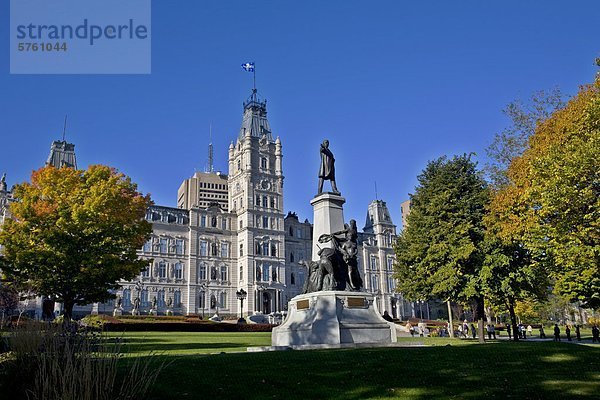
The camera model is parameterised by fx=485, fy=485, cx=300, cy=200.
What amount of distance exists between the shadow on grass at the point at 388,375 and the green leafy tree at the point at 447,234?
18444mm

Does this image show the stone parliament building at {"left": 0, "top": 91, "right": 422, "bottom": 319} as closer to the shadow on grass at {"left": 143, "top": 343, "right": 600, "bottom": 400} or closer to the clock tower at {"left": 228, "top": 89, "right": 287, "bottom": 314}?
the clock tower at {"left": 228, "top": 89, "right": 287, "bottom": 314}

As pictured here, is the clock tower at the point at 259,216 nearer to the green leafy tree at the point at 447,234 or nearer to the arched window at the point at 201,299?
the arched window at the point at 201,299

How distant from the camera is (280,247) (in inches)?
3263

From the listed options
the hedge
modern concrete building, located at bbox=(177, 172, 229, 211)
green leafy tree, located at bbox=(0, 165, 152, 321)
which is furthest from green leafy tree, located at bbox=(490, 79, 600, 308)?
modern concrete building, located at bbox=(177, 172, 229, 211)

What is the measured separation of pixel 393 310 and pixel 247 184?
40112 mm

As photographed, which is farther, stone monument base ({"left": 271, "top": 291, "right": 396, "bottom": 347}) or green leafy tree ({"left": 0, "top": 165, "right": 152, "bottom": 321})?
green leafy tree ({"left": 0, "top": 165, "right": 152, "bottom": 321})

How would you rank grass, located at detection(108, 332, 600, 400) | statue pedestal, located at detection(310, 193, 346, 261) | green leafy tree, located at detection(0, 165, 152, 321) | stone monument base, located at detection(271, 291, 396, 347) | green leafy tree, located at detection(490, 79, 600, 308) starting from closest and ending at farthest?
grass, located at detection(108, 332, 600, 400), stone monument base, located at detection(271, 291, 396, 347), statue pedestal, located at detection(310, 193, 346, 261), green leafy tree, located at detection(490, 79, 600, 308), green leafy tree, located at detection(0, 165, 152, 321)

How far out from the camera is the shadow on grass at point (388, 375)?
366 inches

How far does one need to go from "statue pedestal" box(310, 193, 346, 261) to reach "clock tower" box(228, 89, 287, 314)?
2288 inches

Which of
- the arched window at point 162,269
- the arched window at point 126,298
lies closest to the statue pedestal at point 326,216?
the arched window at point 126,298

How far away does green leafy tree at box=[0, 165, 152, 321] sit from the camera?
27812mm

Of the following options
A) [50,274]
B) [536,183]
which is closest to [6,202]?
[50,274]

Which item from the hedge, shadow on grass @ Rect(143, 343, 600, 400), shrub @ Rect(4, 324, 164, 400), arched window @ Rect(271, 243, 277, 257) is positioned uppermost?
arched window @ Rect(271, 243, 277, 257)

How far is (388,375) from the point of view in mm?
10875
